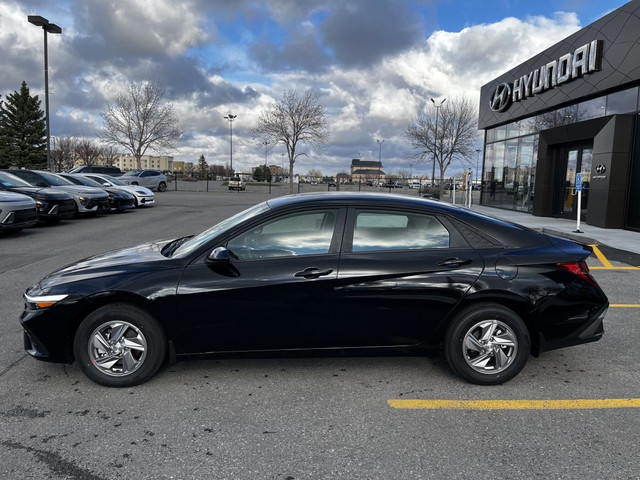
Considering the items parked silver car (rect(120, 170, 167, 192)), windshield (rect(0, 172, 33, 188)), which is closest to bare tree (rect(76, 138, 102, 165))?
parked silver car (rect(120, 170, 167, 192))

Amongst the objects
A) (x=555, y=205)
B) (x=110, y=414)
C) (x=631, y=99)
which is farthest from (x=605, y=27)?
(x=110, y=414)

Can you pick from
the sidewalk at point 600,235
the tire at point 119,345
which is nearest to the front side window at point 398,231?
Result: the tire at point 119,345

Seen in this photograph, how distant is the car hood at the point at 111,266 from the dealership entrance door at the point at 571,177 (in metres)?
16.1

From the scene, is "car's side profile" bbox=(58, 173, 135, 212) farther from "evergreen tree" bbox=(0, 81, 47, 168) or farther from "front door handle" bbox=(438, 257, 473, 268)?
"evergreen tree" bbox=(0, 81, 47, 168)

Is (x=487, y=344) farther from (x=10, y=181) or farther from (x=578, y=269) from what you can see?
(x=10, y=181)

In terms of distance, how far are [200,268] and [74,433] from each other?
131cm

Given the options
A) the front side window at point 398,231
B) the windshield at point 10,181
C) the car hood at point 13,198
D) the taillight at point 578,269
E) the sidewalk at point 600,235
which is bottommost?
the sidewalk at point 600,235

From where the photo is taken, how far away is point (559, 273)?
356 centimetres

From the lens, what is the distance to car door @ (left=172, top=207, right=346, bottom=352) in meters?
3.35

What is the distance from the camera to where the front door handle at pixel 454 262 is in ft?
11.4

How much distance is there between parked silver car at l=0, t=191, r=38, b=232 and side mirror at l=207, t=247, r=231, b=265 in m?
9.00

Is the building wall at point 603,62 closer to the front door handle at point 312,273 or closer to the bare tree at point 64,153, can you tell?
the front door handle at point 312,273

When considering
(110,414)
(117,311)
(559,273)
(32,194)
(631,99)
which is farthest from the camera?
(631,99)

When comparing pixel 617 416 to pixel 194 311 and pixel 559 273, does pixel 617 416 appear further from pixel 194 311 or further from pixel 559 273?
pixel 194 311
